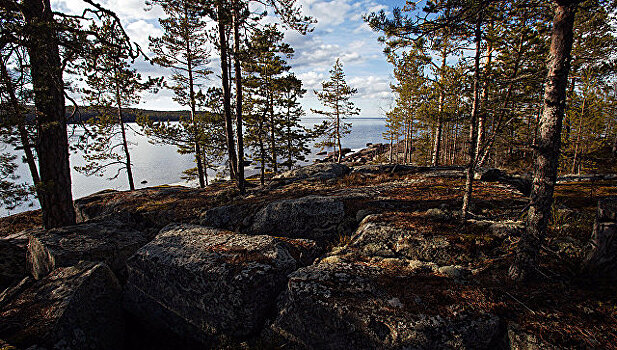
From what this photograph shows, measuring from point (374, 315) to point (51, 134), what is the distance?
9588 millimetres

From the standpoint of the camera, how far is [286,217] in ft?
23.9

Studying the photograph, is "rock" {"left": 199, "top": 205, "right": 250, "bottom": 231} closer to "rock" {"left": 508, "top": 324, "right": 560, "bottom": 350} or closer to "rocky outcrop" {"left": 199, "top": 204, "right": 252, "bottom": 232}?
"rocky outcrop" {"left": 199, "top": 204, "right": 252, "bottom": 232}

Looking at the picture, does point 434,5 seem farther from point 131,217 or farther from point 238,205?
point 131,217

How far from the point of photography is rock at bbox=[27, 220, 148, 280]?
581cm

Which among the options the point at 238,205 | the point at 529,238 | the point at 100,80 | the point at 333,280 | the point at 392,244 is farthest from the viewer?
the point at 238,205

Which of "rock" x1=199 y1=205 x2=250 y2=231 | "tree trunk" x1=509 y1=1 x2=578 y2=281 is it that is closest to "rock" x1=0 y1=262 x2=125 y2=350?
"rock" x1=199 y1=205 x2=250 y2=231

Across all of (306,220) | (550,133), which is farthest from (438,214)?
(306,220)

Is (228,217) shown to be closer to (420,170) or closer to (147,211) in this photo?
(147,211)

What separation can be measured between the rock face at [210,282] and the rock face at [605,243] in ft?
15.5

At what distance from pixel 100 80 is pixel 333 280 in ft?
23.3

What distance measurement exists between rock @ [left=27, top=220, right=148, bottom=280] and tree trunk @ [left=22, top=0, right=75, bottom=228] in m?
0.89

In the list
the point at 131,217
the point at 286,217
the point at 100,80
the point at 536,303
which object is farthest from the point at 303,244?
the point at 131,217

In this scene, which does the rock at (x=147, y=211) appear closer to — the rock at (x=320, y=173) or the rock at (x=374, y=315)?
the rock at (x=320, y=173)

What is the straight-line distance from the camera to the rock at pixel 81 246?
581 centimetres
